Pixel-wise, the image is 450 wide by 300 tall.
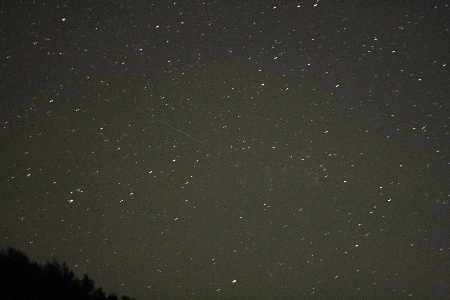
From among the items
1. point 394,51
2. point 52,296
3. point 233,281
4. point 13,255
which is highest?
point 394,51

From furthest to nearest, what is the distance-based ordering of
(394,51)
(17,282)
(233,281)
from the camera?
(17,282)
(233,281)
(394,51)

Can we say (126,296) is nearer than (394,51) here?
No

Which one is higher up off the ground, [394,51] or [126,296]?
[394,51]

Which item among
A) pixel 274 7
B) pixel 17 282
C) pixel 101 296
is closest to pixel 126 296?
pixel 101 296

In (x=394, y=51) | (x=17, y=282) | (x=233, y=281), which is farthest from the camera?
(x=17, y=282)

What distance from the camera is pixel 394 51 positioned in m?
0.58

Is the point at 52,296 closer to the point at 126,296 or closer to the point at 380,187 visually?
the point at 126,296

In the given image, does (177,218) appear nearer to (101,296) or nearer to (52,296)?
(101,296)

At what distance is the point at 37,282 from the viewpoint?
84 cm

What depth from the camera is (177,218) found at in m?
0.65

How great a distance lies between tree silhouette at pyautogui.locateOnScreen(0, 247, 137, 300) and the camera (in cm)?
76

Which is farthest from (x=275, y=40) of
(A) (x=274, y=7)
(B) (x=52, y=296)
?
(B) (x=52, y=296)

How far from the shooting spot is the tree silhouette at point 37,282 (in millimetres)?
756

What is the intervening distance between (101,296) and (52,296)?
0.74 ft
